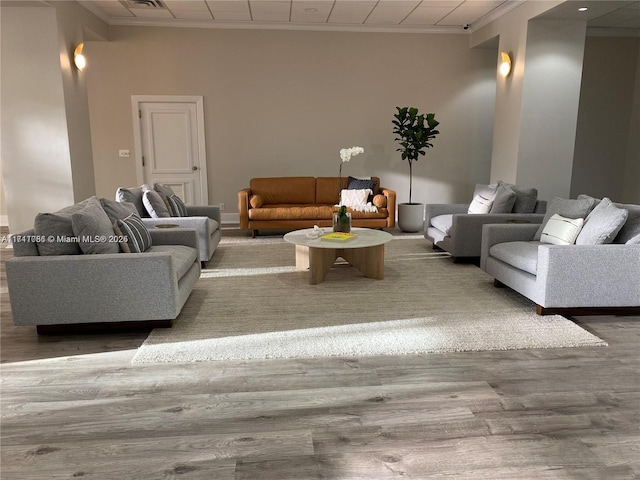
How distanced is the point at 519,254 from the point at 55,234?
346 centimetres

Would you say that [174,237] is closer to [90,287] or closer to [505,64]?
[90,287]

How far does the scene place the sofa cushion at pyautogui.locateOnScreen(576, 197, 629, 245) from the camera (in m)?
3.57

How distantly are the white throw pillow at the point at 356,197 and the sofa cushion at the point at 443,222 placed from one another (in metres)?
1.22

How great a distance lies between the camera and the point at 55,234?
10.6 ft

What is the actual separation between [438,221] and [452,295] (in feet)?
5.67

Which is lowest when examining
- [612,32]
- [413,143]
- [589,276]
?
[589,276]

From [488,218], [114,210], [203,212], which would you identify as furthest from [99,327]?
[488,218]

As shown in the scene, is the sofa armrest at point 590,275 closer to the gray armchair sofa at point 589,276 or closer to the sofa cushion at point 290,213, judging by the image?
the gray armchair sofa at point 589,276

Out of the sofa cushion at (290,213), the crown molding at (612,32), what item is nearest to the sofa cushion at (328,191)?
the sofa cushion at (290,213)

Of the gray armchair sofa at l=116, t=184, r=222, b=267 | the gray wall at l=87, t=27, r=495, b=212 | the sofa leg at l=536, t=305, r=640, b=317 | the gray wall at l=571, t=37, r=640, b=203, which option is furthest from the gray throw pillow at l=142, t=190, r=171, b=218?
the gray wall at l=571, t=37, r=640, b=203

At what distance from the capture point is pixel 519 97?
6156 mm

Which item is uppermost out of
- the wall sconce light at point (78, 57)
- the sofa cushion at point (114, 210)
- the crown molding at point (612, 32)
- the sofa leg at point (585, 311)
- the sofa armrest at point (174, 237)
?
the crown molding at point (612, 32)

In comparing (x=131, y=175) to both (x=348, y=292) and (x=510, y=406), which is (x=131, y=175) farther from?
(x=510, y=406)

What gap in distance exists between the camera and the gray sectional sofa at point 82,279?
313 cm
